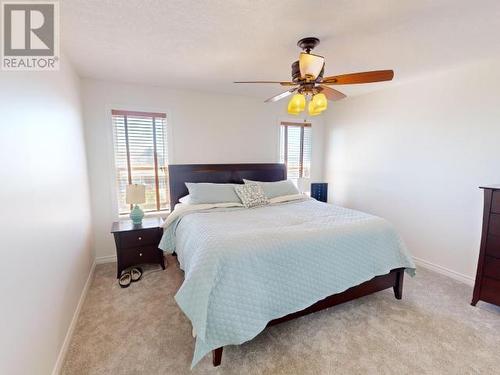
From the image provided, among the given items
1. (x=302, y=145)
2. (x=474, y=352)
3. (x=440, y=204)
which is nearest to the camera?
(x=474, y=352)

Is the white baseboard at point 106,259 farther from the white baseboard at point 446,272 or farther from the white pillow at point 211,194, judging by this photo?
the white baseboard at point 446,272

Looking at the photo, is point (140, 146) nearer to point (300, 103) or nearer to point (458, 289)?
point (300, 103)

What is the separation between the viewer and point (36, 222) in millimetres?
1386

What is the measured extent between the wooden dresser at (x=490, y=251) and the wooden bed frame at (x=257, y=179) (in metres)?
0.67

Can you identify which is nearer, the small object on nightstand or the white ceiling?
the white ceiling

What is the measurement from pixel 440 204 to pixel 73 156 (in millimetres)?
4160

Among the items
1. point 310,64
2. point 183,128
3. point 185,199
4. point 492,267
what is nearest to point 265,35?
point 310,64

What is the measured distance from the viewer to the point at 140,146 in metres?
3.34

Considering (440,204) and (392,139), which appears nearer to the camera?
(440,204)

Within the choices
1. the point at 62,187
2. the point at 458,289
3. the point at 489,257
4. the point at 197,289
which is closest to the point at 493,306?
the point at 458,289

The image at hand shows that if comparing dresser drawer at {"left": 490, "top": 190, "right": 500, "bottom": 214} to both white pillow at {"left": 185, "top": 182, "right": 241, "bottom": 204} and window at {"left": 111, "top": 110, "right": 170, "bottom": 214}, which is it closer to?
white pillow at {"left": 185, "top": 182, "right": 241, "bottom": 204}

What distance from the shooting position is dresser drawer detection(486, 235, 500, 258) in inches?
82.8

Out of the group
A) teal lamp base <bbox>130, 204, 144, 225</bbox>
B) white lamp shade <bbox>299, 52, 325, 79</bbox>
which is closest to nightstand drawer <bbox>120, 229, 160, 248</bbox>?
teal lamp base <bbox>130, 204, 144, 225</bbox>

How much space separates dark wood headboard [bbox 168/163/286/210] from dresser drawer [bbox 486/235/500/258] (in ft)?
8.64
